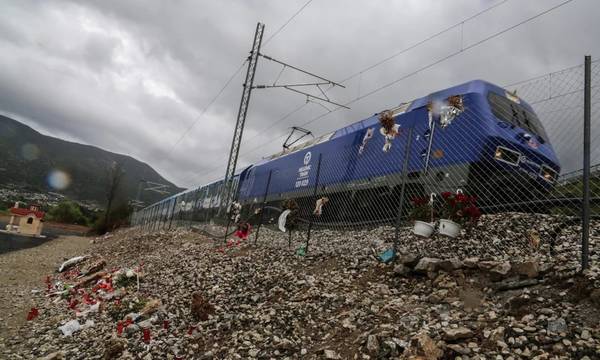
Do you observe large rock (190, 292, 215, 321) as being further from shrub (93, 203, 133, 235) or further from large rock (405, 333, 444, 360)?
shrub (93, 203, 133, 235)

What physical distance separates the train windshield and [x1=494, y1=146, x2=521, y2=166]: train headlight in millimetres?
975

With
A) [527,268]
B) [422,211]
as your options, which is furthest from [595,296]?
[422,211]

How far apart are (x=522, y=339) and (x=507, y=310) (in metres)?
0.59

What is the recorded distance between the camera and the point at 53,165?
127m

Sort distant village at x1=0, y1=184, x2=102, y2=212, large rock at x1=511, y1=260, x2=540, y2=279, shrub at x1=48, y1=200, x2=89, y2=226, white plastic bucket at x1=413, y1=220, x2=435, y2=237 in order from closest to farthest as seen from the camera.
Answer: large rock at x1=511, y1=260, x2=540, y2=279 < white plastic bucket at x1=413, y1=220, x2=435, y2=237 < shrub at x1=48, y1=200, x2=89, y2=226 < distant village at x1=0, y1=184, x2=102, y2=212

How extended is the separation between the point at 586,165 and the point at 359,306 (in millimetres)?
2840

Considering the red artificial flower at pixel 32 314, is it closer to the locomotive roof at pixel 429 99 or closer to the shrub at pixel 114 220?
the locomotive roof at pixel 429 99

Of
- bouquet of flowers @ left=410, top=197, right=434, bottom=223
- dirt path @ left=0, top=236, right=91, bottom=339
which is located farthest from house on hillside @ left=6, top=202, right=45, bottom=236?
bouquet of flowers @ left=410, top=197, right=434, bottom=223

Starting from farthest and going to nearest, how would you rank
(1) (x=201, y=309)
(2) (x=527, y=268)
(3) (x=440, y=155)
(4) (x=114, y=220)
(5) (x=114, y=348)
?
1. (4) (x=114, y=220)
2. (3) (x=440, y=155)
3. (1) (x=201, y=309)
4. (5) (x=114, y=348)
5. (2) (x=527, y=268)

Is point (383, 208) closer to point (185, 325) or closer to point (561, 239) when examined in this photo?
point (561, 239)

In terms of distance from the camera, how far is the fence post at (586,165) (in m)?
3.42

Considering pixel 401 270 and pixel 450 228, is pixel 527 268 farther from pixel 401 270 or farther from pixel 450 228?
pixel 401 270

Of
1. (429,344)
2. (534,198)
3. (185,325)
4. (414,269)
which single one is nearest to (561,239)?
(534,198)

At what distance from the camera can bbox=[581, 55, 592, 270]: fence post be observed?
3.42 metres
